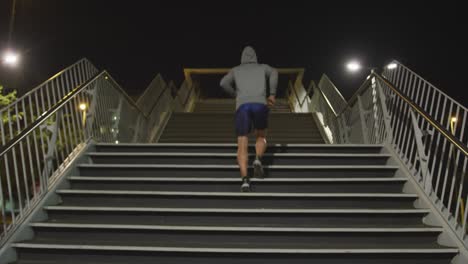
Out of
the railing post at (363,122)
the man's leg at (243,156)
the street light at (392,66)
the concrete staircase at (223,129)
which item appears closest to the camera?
the man's leg at (243,156)

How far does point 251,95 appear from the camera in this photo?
4.59 metres

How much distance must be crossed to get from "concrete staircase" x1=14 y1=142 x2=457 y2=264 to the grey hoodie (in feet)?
2.35

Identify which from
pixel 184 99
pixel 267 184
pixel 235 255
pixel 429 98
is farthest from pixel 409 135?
pixel 184 99

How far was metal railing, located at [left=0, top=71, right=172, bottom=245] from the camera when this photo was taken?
3740mm

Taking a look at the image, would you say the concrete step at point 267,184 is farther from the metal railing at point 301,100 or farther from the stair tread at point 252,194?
the metal railing at point 301,100

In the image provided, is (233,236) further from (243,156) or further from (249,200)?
(243,156)

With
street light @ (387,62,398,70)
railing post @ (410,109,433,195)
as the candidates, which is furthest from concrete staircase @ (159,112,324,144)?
railing post @ (410,109,433,195)

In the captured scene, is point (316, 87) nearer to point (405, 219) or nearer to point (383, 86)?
point (383, 86)

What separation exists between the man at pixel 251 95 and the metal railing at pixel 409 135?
1.54m

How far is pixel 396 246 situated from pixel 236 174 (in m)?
1.83

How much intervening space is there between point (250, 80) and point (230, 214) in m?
1.56

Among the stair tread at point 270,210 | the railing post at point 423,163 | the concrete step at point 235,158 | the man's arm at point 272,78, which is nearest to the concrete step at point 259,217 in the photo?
the stair tread at point 270,210

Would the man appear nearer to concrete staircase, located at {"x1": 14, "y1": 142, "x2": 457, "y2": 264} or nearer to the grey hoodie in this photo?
the grey hoodie

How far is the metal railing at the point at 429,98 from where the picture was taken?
4.18 meters
